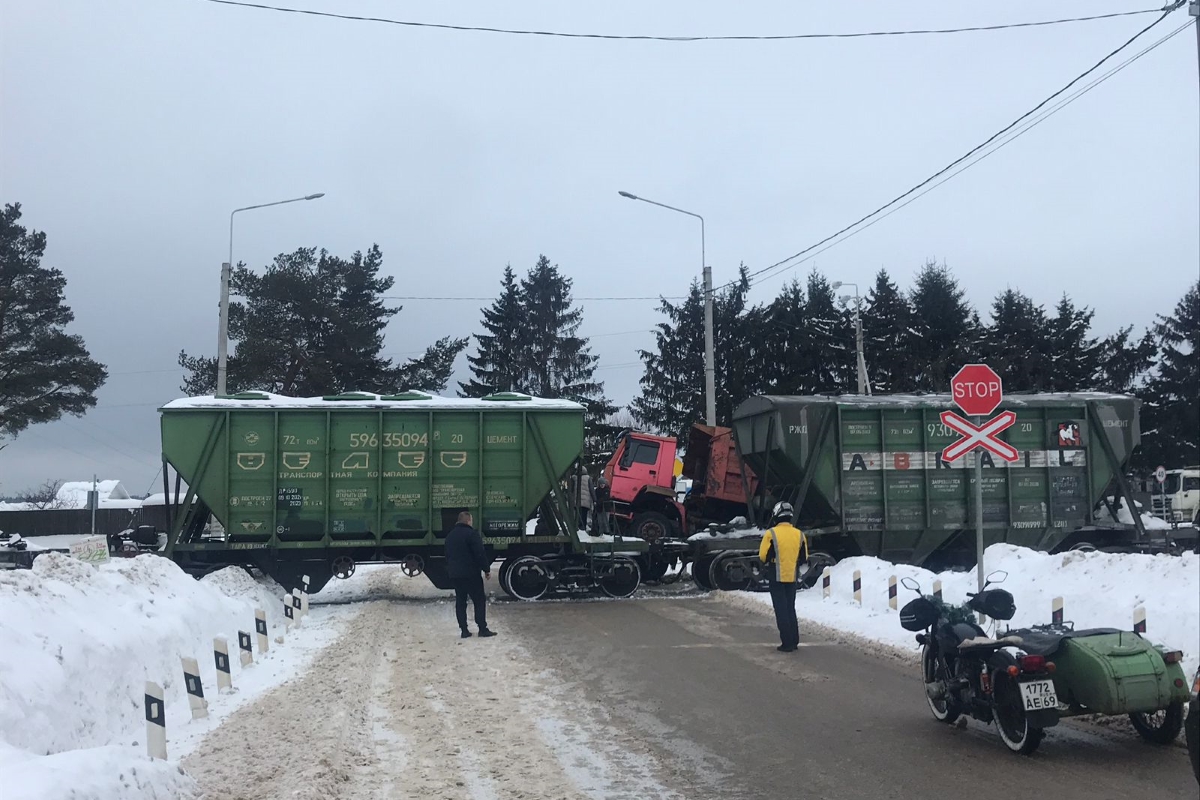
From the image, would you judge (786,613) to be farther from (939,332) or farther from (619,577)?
(939,332)

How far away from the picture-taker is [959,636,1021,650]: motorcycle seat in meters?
7.08

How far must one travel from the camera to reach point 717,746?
24.2 ft

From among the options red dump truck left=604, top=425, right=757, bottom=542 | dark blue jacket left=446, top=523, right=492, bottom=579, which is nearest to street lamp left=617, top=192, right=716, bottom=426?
red dump truck left=604, top=425, right=757, bottom=542

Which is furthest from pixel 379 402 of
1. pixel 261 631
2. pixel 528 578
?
pixel 261 631

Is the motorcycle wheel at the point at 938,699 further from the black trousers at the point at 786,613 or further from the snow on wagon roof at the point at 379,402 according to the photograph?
the snow on wagon roof at the point at 379,402

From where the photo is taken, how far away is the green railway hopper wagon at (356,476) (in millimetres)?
17359

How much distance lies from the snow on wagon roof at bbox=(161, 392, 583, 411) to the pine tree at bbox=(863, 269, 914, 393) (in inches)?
1226

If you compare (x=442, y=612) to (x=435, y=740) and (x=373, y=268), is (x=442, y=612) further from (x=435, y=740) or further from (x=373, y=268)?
(x=373, y=268)

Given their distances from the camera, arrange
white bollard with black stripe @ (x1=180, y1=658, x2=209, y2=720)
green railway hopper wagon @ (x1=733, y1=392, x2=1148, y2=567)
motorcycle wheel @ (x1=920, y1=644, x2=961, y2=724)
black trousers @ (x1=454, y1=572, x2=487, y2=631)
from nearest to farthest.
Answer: motorcycle wheel @ (x1=920, y1=644, x2=961, y2=724) < white bollard with black stripe @ (x1=180, y1=658, x2=209, y2=720) < black trousers @ (x1=454, y1=572, x2=487, y2=631) < green railway hopper wagon @ (x1=733, y1=392, x2=1148, y2=567)

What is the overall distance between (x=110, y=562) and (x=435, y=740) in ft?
17.5

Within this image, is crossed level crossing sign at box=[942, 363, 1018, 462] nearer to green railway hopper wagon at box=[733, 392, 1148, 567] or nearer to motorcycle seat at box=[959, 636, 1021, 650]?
motorcycle seat at box=[959, 636, 1021, 650]

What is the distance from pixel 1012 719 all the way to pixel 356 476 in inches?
506

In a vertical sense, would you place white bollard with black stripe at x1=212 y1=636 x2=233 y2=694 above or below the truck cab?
below

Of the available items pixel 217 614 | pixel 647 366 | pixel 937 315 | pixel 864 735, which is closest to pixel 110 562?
pixel 217 614
